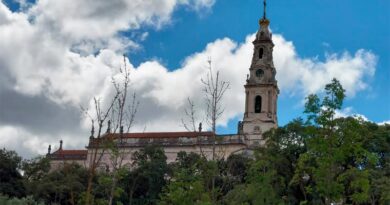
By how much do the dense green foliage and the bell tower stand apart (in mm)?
11486

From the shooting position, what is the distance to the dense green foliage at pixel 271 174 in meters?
17.1

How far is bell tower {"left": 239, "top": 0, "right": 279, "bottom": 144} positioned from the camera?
64562mm

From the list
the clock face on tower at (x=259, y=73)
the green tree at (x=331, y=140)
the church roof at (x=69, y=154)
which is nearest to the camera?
the green tree at (x=331, y=140)

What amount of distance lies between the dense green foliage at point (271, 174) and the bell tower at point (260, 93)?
11.5 metres

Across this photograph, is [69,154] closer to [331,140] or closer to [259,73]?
[259,73]

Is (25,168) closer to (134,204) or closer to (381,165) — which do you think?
(134,204)

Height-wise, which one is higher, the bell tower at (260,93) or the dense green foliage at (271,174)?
the bell tower at (260,93)

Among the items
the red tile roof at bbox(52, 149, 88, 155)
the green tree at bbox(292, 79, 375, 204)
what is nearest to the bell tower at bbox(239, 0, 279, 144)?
the red tile roof at bbox(52, 149, 88, 155)

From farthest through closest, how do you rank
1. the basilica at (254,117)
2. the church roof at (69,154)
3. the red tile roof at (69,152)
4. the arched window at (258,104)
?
1. the red tile roof at (69,152)
2. the church roof at (69,154)
3. the arched window at (258,104)
4. the basilica at (254,117)

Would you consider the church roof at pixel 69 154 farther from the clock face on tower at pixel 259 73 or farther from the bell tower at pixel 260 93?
the clock face on tower at pixel 259 73

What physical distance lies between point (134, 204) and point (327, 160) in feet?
117

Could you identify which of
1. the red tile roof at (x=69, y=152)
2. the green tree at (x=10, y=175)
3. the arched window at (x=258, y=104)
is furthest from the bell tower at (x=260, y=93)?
the green tree at (x=10, y=175)

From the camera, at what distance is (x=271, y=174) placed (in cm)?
2845

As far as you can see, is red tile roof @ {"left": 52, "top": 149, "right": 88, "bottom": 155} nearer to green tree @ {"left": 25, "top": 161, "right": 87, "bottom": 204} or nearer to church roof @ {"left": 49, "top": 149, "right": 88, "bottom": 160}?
church roof @ {"left": 49, "top": 149, "right": 88, "bottom": 160}
